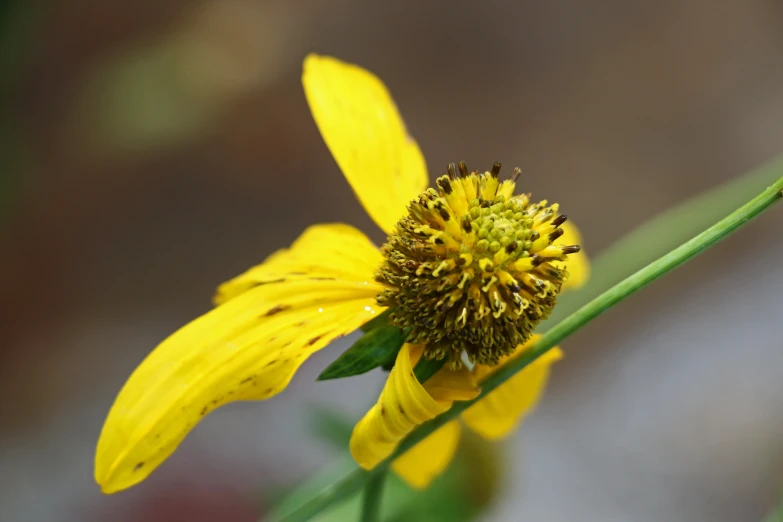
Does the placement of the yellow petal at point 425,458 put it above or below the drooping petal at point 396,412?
below

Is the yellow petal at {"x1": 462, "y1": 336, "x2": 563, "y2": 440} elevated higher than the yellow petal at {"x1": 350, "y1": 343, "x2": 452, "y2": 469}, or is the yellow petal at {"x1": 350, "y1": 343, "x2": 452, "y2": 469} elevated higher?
the yellow petal at {"x1": 350, "y1": 343, "x2": 452, "y2": 469}

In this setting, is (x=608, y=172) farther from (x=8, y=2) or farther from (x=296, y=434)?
(x=8, y=2)

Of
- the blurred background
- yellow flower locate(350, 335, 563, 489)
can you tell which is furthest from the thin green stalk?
the blurred background

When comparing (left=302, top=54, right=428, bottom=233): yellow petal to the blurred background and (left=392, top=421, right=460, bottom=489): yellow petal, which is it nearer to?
(left=392, top=421, right=460, bottom=489): yellow petal

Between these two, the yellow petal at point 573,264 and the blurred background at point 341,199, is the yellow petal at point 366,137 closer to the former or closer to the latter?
the yellow petal at point 573,264

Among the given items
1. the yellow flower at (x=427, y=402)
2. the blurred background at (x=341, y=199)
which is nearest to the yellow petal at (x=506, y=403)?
the yellow flower at (x=427, y=402)

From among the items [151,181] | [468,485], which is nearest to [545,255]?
[468,485]

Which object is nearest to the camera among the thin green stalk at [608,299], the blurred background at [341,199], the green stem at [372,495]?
the thin green stalk at [608,299]
